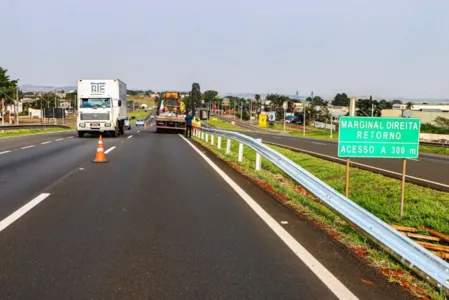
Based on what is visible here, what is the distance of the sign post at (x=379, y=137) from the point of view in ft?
25.5

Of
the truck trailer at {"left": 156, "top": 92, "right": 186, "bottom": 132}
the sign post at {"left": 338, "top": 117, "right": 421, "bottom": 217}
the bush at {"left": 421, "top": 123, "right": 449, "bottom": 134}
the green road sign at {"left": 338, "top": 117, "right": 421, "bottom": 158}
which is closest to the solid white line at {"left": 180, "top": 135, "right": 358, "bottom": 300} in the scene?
the sign post at {"left": 338, "top": 117, "right": 421, "bottom": 217}

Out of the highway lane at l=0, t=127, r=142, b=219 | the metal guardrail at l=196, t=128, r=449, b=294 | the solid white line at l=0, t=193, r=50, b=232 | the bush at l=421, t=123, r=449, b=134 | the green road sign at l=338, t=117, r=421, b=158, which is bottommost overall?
the bush at l=421, t=123, r=449, b=134

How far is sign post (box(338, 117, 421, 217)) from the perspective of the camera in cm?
777

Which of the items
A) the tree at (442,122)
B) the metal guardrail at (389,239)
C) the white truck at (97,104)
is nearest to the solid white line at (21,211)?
the metal guardrail at (389,239)

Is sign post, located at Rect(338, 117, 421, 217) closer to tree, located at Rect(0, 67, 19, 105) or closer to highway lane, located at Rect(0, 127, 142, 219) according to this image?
highway lane, located at Rect(0, 127, 142, 219)

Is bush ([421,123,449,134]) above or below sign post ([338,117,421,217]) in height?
below

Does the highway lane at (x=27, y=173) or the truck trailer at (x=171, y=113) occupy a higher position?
the truck trailer at (x=171, y=113)

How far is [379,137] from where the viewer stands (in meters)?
7.84

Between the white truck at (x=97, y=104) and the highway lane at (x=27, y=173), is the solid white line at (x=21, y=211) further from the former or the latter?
the white truck at (x=97, y=104)

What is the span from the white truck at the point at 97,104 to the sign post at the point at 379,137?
25.3 meters

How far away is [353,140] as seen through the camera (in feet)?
25.9

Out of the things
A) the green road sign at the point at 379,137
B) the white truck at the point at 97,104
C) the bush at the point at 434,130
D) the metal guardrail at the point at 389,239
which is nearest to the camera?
the metal guardrail at the point at 389,239

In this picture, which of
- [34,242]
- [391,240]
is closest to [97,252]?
[34,242]

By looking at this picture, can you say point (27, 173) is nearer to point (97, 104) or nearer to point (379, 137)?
point (379, 137)
